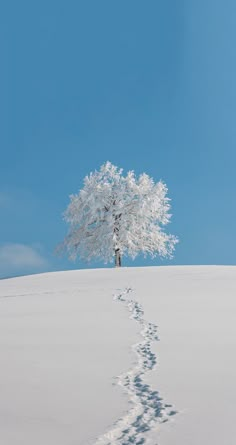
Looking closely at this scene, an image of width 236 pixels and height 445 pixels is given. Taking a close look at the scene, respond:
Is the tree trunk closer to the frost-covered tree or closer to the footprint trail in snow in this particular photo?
the frost-covered tree

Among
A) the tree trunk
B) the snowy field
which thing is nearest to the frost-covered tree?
the tree trunk

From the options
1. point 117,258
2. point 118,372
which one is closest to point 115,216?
point 117,258

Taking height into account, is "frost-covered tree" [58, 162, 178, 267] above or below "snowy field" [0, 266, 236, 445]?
above

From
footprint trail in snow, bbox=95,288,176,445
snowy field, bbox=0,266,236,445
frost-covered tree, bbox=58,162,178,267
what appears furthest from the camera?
frost-covered tree, bbox=58,162,178,267

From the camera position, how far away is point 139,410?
4520 mm

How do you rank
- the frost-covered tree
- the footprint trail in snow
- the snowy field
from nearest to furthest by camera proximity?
the footprint trail in snow < the snowy field < the frost-covered tree

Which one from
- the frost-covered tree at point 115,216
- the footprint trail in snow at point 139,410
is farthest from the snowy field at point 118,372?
the frost-covered tree at point 115,216

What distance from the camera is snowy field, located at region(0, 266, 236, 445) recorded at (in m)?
4.13

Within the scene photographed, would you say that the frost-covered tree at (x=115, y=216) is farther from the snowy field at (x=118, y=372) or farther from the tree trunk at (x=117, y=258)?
the snowy field at (x=118, y=372)

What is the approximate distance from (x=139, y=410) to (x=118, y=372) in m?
1.44

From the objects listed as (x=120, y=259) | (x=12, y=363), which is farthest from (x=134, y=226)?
(x=12, y=363)

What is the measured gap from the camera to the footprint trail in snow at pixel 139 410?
12.9ft

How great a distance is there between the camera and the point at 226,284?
57.5ft

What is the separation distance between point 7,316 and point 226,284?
8989 millimetres
